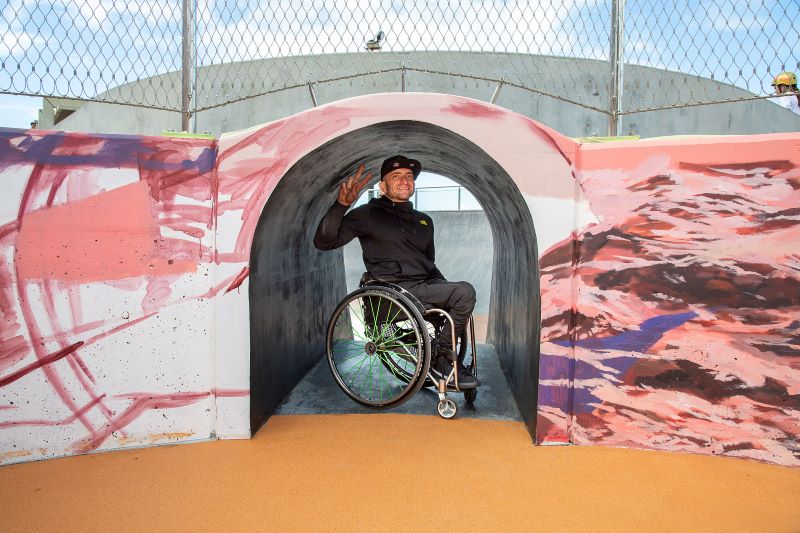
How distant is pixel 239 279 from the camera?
3.63m

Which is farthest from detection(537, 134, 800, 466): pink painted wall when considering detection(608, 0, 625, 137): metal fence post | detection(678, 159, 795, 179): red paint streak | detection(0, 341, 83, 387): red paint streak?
detection(0, 341, 83, 387): red paint streak

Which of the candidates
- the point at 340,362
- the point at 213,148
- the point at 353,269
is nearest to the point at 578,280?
the point at 213,148

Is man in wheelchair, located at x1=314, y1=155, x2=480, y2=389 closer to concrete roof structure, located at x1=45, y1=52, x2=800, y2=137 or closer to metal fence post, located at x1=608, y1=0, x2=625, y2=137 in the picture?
metal fence post, located at x1=608, y1=0, x2=625, y2=137

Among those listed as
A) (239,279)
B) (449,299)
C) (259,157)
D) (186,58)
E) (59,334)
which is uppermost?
(186,58)

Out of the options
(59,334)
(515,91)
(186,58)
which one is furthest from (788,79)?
(59,334)

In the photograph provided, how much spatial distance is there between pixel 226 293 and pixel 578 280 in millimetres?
2168

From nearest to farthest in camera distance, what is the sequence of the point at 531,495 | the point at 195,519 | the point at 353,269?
1. the point at 195,519
2. the point at 531,495
3. the point at 353,269

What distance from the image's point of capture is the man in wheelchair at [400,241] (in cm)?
404

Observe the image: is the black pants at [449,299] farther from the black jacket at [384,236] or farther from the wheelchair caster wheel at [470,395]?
the wheelchair caster wheel at [470,395]

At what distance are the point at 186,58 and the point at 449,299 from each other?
245cm

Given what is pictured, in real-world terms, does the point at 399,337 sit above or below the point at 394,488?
above

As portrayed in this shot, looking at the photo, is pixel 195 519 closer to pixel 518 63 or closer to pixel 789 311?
pixel 789 311

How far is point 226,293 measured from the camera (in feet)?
11.8

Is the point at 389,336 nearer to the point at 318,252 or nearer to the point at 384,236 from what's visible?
the point at 384,236
